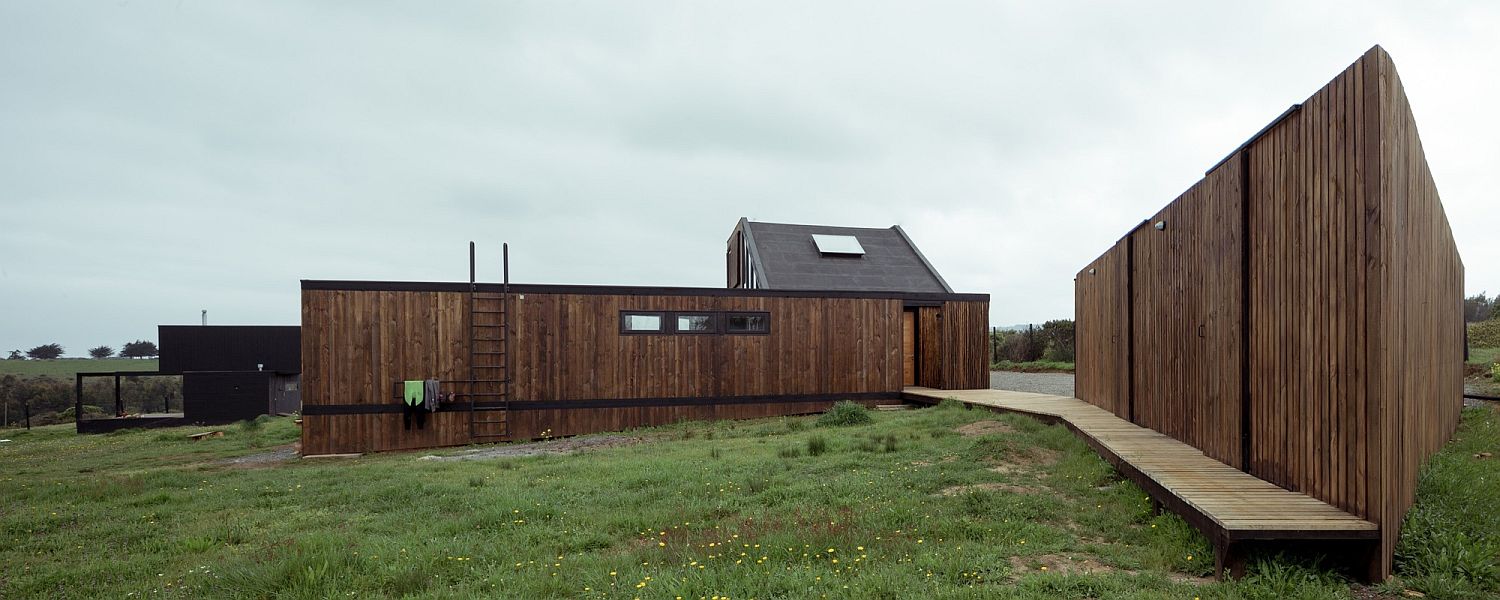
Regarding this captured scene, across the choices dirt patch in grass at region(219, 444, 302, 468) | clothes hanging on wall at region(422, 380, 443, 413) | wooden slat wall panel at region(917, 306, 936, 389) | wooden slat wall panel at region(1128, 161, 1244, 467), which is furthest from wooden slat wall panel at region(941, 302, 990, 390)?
dirt patch in grass at region(219, 444, 302, 468)

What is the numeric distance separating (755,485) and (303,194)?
23.7 m

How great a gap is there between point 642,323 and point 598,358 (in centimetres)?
102

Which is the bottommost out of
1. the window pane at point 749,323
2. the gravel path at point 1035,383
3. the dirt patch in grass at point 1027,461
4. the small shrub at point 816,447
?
the gravel path at point 1035,383

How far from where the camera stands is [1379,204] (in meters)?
3.49

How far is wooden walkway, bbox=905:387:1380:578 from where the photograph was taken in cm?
349

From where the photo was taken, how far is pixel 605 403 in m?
13.1

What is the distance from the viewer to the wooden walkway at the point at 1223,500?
3.49 m

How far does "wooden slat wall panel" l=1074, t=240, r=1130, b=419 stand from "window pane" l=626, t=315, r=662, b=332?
23.7ft

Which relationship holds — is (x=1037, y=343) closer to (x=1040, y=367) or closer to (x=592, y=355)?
(x=1040, y=367)

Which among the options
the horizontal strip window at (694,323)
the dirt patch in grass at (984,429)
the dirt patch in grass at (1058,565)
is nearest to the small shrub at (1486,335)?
the dirt patch in grass at (984,429)

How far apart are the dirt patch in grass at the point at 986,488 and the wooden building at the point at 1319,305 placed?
146 centimetres

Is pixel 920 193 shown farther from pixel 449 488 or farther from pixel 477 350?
pixel 449 488

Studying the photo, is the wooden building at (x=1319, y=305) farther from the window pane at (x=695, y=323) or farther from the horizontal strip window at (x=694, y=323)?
the window pane at (x=695, y=323)

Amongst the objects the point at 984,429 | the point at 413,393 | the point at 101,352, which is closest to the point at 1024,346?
the point at 984,429
